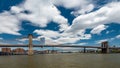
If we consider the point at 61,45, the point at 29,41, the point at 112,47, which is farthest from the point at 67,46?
the point at 112,47

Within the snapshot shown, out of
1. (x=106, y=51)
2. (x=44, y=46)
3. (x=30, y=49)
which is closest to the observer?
(x=30, y=49)

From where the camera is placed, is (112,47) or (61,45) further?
(112,47)

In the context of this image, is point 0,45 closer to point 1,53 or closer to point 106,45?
point 1,53

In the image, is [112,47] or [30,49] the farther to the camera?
[112,47]

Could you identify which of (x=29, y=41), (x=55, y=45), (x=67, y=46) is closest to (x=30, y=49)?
(x=29, y=41)

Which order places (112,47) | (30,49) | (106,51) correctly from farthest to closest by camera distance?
(112,47), (106,51), (30,49)

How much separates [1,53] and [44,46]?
45974 mm

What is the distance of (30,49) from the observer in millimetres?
101438

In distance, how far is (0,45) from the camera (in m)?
102

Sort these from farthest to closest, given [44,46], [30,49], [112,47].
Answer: [112,47] → [44,46] → [30,49]

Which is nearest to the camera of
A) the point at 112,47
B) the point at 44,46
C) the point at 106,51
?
the point at 44,46

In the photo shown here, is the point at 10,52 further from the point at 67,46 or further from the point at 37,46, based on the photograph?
the point at 67,46

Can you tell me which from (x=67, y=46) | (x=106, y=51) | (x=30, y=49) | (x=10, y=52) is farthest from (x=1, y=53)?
(x=106, y=51)

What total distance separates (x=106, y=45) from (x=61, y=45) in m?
44.8
